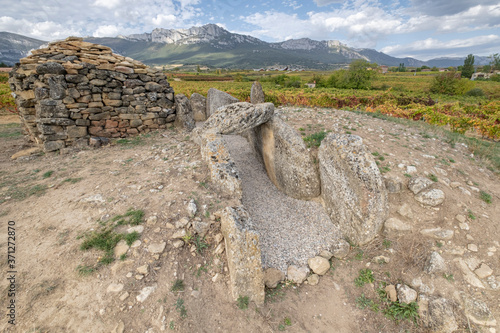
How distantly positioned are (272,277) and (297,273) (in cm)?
58

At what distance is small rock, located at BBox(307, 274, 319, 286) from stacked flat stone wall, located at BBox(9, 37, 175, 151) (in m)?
9.36

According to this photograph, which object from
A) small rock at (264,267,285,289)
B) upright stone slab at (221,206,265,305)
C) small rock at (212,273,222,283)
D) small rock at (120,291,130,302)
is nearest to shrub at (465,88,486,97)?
small rock at (264,267,285,289)

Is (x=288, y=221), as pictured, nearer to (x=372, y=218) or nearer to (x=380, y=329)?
(x=372, y=218)

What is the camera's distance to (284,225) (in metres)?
5.61

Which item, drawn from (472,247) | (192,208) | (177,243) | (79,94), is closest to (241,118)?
(192,208)

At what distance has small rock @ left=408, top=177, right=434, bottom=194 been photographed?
17.2 feet

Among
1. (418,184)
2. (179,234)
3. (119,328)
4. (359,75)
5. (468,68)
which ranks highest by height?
(468,68)

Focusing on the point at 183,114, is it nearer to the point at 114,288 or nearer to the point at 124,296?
the point at 114,288

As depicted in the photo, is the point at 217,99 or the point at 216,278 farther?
the point at 217,99

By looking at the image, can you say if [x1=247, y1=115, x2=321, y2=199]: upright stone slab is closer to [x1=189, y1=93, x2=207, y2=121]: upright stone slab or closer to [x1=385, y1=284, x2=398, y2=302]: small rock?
[x1=385, y1=284, x2=398, y2=302]: small rock

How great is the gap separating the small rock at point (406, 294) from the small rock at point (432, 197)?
205cm

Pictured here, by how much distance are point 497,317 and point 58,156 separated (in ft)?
40.8

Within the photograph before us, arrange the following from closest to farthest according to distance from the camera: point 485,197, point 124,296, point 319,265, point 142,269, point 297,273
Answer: point 124,296
point 142,269
point 297,273
point 319,265
point 485,197

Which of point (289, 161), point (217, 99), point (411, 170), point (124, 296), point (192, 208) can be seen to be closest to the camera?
point (124, 296)
